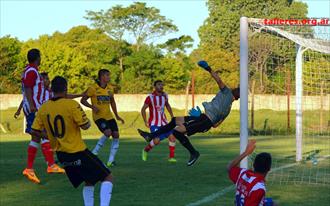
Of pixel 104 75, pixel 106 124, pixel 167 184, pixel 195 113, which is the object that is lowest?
pixel 167 184

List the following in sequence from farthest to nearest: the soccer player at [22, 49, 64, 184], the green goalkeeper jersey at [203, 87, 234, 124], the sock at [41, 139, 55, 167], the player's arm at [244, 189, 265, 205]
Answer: the sock at [41, 139, 55, 167], the soccer player at [22, 49, 64, 184], the green goalkeeper jersey at [203, 87, 234, 124], the player's arm at [244, 189, 265, 205]

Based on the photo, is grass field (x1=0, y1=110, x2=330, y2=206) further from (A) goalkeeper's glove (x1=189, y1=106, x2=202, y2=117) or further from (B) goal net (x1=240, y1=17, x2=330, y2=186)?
(A) goalkeeper's glove (x1=189, y1=106, x2=202, y2=117)

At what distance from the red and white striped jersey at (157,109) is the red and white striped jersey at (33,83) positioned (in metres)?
4.51

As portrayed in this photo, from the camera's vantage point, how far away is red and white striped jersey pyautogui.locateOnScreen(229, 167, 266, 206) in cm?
645

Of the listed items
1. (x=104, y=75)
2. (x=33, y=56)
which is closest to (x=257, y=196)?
(x=33, y=56)

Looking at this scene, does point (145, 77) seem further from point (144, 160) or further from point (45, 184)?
point (45, 184)

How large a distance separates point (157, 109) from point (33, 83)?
16.3ft

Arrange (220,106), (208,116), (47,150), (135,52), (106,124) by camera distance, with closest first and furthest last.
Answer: (220,106)
(208,116)
(47,150)
(106,124)
(135,52)

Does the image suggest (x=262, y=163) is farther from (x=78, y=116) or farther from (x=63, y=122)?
(x=63, y=122)

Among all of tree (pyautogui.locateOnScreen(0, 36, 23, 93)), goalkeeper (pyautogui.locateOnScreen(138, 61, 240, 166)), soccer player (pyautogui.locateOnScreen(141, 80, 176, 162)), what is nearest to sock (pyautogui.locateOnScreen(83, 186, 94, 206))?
goalkeeper (pyautogui.locateOnScreen(138, 61, 240, 166))

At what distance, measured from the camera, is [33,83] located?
1221 cm

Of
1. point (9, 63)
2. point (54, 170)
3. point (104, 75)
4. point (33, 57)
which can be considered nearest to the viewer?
point (33, 57)

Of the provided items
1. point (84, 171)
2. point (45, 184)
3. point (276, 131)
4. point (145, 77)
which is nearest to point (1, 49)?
point (145, 77)

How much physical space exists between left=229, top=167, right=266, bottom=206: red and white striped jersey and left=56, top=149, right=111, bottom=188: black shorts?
2217 millimetres
